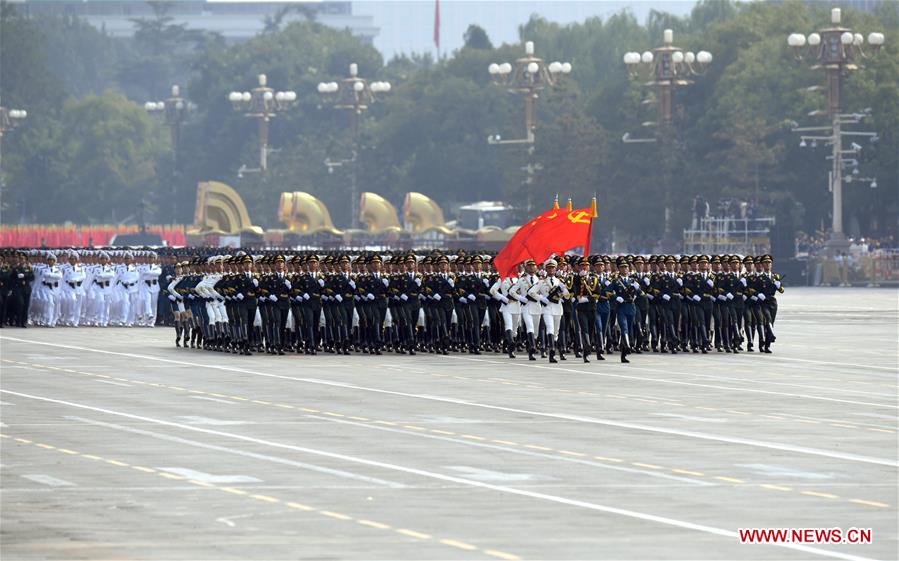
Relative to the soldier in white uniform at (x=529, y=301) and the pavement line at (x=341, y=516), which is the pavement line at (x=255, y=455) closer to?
the pavement line at (x=341, y=516)

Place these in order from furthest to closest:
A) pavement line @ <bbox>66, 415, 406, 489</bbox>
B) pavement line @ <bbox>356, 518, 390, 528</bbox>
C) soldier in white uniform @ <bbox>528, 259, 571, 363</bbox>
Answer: soldier in white uniform @ <bbox>528, 259, 571, 363</bbox>, pavement line @ <bbox>66, 415, 406, 489</bbox>, pavement line @ <bbox>356, 518, 390, 528</bbox>

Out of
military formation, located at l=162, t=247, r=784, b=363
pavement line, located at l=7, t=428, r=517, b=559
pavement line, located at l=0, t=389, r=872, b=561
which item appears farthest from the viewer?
military formation, located at l=162, t=247, r=784, b=363

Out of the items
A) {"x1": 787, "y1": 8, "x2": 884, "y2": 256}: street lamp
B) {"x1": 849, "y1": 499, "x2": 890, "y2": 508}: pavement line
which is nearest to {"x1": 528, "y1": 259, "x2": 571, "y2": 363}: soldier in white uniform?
{"x1": 849, "y1": 499, "x2": 890, "y2": 508}: pavement line

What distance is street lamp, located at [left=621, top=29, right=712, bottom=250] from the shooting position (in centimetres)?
8025

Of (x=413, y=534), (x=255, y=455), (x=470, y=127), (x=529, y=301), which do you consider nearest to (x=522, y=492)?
(x=413, y=534)

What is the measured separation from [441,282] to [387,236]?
67615 mm

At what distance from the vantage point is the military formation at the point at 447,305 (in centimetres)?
3200

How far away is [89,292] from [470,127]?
77.4m

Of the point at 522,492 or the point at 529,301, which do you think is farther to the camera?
the point at 529,301

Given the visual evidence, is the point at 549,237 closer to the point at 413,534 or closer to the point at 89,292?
the point at 89,292

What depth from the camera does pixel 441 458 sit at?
18203 mm

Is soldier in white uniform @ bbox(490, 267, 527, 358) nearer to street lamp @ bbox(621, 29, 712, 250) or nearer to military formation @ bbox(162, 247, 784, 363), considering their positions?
military formation @ bbox(162, 247, 784, 363)

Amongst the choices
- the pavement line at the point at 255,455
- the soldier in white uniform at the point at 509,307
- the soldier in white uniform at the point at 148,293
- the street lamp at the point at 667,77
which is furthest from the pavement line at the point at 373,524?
the street lamp at the point at 667,77

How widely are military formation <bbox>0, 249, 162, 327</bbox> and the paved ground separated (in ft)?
40.4
